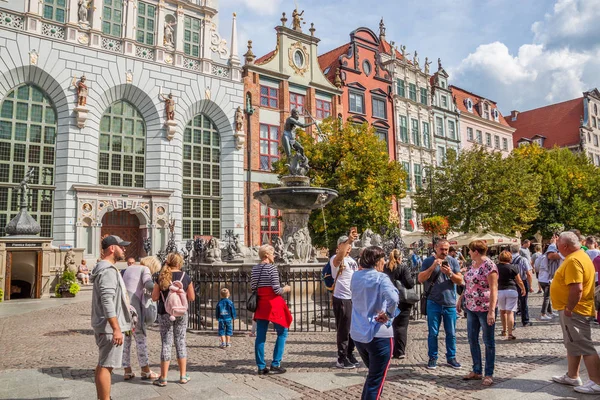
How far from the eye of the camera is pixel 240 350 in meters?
7.77

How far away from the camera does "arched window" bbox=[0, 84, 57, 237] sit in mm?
22609

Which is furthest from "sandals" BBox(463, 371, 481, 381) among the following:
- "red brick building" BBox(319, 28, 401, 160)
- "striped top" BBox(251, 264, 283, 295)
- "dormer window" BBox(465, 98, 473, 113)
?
"dormer window" BBox(465, 98, 473, 113)

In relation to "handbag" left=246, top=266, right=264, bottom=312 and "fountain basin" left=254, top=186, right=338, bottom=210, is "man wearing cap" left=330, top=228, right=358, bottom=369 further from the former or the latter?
"fountain basin" left=254, top=186, right=338, bottom=210

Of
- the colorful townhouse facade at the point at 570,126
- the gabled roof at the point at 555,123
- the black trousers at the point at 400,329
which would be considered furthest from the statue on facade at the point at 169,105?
the gabled roof at the point at 555,123

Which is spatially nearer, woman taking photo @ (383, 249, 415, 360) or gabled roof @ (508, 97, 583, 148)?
woman taking photo @ (383, 249, 415, 360)

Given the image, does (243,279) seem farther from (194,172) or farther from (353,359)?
(194,172)

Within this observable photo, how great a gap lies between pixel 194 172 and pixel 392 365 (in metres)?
23.4

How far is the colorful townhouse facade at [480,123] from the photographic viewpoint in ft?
147

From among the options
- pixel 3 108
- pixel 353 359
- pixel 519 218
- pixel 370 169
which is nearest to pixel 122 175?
pixel 3 108

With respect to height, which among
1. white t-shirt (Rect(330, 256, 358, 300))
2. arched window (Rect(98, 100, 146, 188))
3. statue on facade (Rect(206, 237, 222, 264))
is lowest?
white t-shirt (Rect(330, 256, 358, 300))

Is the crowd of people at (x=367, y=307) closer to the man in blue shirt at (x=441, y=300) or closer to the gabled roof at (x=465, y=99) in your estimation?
the man in blue shirt at (x=441, y=300)

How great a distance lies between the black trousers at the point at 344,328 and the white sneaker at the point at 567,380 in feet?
8.36

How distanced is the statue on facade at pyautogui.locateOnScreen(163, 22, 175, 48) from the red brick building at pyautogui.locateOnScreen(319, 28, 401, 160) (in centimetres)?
1250

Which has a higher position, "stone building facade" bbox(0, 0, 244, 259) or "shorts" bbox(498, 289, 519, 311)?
"stone building facade" bbox(0, 0, 244, 259)
